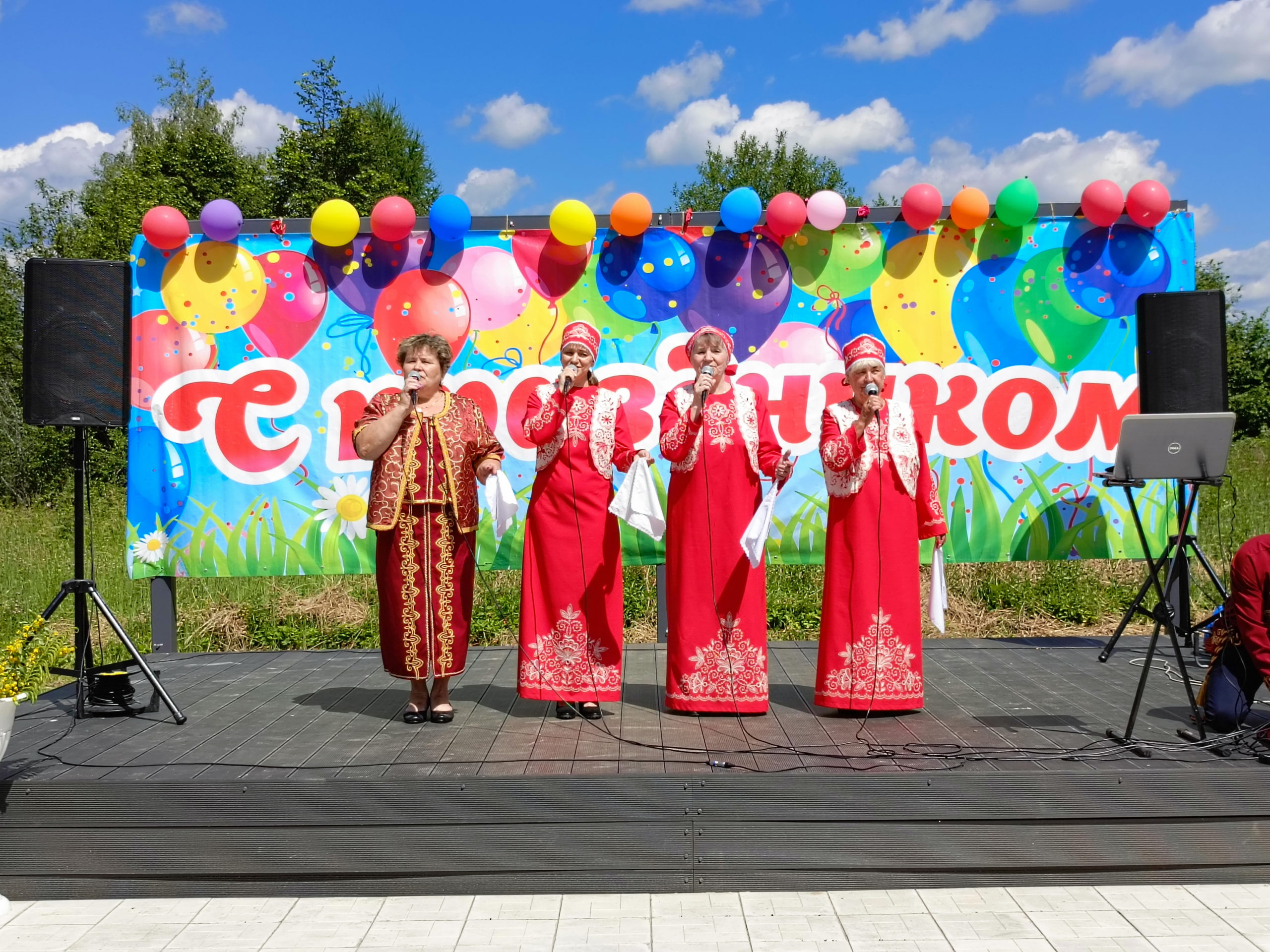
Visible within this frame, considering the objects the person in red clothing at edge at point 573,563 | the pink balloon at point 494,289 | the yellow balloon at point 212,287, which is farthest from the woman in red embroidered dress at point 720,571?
the yellow balloon at point 212,287

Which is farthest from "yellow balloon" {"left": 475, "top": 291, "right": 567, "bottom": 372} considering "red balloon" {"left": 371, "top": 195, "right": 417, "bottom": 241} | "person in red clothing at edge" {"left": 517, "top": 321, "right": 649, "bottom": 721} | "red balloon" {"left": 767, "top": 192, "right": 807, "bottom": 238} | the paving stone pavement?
the paving stone pavement

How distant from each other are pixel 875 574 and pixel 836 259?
214 cm

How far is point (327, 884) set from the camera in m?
3.04

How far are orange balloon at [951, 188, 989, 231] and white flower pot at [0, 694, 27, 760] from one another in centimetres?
452

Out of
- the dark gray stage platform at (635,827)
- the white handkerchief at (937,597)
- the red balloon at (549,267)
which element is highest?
the red balloon at (549,267)

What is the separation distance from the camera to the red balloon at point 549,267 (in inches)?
212

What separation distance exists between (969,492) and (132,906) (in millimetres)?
4126

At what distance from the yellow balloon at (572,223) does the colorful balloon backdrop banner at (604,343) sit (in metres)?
0.10

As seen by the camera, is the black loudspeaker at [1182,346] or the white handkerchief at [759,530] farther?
the black loudspeaker at [1182,346]

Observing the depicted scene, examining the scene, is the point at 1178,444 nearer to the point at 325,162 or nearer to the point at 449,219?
the point at 449,219

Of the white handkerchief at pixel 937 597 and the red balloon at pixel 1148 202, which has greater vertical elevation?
the red balloon at pixel 1148 202

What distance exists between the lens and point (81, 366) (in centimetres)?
403

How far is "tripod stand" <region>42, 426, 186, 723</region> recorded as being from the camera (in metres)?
3.77

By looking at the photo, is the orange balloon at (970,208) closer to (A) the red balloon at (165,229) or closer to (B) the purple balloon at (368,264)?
(B) the purple balloon at (368,264)
